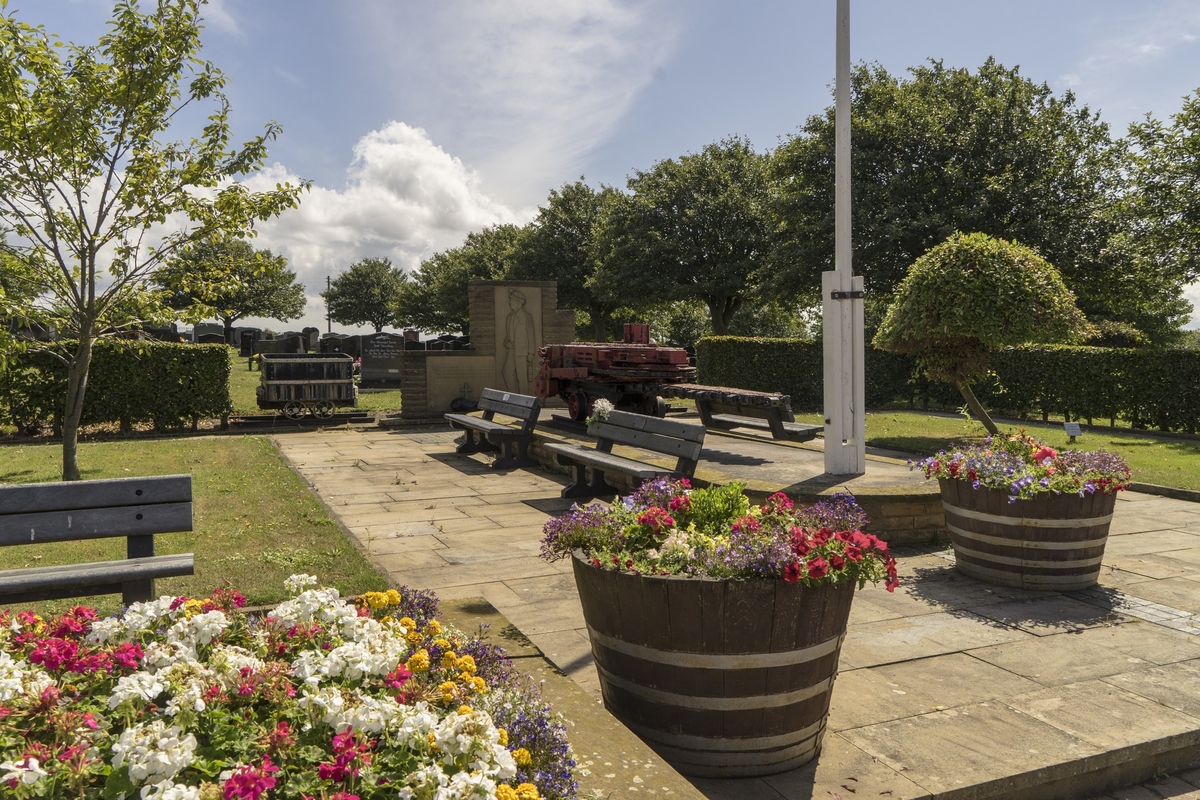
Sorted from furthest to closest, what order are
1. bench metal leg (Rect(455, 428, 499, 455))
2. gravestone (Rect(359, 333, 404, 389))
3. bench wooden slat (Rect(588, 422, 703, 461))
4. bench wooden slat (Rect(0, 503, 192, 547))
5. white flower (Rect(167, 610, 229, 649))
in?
gravestone (Rect(359, 333, 404, 389)) < bench metal leg (Rect(455, 428, 499, 455)) < bench wooden slat (Rect(588, 422, 703, 461)) < bench wooden slat (Rect(0, 503, 192, 547)) < white flower (Rect(167, 610, 229, 649))

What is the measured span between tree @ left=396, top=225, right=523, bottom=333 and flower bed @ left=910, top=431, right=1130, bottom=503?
37611mm

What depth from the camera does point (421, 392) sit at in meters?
16.9

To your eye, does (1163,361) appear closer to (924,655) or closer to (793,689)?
(924,655)

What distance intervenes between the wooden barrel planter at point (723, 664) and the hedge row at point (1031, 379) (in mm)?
15404

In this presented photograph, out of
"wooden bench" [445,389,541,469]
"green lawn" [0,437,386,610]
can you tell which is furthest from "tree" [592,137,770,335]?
"green lawn" [0,437,386,610]

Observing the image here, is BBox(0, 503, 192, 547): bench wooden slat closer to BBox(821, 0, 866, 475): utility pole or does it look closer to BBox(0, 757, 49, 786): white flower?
BBox(0, 757, 49, 786): white flower

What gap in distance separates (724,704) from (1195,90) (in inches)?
817

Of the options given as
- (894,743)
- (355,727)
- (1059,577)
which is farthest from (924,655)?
(355,727)

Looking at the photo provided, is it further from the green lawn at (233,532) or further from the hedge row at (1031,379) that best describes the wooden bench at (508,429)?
the hedge row at (1031,379)

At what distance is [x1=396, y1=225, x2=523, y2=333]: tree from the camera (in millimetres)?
50500

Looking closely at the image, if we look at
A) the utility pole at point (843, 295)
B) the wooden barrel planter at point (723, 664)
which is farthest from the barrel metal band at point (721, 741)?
the utility pole at point (843, 295)

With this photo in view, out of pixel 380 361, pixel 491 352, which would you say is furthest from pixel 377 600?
pixel 380 361

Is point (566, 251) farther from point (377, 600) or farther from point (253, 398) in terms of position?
point (377, 600)

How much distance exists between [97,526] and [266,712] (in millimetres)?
2084
